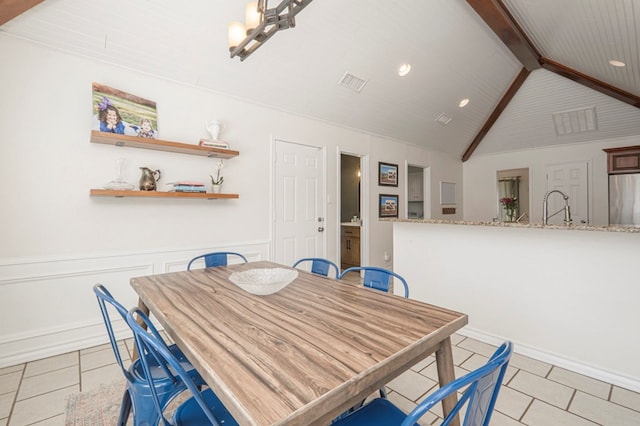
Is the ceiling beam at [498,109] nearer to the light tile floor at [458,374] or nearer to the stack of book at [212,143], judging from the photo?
the light tile floor at [458,374]

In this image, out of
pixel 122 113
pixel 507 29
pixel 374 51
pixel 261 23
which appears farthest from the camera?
pixel 507 29

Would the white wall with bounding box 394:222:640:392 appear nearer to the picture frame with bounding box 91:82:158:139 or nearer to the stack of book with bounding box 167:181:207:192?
the stack of book with bounding box 167:181:207:192

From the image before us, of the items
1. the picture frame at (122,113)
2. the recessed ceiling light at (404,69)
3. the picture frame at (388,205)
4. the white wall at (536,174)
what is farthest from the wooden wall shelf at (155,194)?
the white wall at (536,174)

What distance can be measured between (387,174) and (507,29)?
250cm

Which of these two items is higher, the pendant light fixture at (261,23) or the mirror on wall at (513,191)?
the pendant light fixture at (261,23)

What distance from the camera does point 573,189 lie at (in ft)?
18.1

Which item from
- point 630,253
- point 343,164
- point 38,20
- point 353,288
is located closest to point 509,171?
point 343,164

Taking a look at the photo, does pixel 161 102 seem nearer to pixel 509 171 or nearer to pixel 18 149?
pixel 18 149

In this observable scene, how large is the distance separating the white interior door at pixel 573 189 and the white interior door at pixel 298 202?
4.50m

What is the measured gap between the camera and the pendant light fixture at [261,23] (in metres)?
1.67

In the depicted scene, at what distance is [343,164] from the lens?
6730 mm

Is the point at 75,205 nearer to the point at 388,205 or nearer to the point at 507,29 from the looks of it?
the point at 388,205

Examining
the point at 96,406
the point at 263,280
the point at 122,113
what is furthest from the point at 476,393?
the point at 122,113

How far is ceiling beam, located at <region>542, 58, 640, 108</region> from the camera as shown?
421cm
